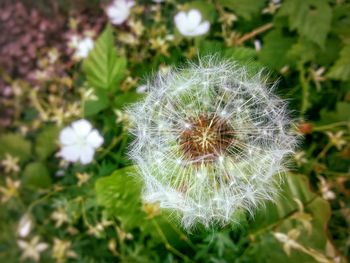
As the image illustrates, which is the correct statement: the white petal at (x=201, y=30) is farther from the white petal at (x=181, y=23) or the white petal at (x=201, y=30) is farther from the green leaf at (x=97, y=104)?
the green leaf at (x=97, y=104)

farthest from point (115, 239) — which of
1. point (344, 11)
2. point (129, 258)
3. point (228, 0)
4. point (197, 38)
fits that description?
point (344, 11)

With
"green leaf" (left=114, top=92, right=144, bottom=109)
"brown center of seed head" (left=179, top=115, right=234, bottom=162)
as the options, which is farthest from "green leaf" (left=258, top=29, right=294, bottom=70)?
"brown center of seed head" (left=179, top=115, right=234, bottom=162)

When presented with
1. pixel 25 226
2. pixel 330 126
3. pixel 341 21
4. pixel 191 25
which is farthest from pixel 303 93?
pixel 25 226

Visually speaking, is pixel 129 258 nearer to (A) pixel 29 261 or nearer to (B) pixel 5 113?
(A) pixel 29 261

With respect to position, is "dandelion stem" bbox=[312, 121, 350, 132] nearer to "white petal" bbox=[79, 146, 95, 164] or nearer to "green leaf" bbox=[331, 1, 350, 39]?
"green leaf" bbox=[331, 1, 350, 39]

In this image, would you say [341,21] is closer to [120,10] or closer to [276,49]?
[276,49]

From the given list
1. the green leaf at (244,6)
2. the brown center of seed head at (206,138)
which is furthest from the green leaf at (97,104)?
the brown center of seed head at (206,138)
